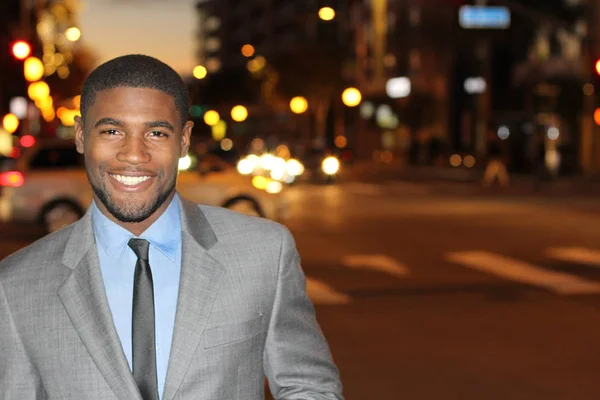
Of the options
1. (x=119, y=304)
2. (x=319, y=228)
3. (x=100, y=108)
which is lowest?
(x=319, y=228)

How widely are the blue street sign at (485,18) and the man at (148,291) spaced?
59642 mm

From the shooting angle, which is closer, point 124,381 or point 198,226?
point 124,381

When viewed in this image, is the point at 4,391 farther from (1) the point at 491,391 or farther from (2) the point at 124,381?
(1) the point at 491,391

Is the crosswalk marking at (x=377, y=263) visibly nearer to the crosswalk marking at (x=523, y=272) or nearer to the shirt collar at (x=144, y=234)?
the crosswalk marking at (x=523, y=272)

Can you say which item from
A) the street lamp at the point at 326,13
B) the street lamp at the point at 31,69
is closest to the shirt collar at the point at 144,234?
the street lamp at the point at 31,69

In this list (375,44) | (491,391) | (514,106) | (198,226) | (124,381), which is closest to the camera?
(124,381)

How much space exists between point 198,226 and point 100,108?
1.25 feet

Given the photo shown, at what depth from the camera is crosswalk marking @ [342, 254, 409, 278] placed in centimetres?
1574

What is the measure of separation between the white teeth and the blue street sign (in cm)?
5971

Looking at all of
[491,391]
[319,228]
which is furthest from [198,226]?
[319,228]

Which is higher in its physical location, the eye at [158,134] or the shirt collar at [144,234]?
the eye at [158,134]

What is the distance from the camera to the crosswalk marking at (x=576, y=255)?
1681 centimetres

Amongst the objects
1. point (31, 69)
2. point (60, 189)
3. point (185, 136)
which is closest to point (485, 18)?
point (31, 69)

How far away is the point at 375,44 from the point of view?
84.7 metres
